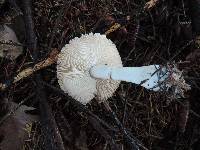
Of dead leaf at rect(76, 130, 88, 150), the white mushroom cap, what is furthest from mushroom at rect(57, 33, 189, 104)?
dead leaf at rect(76, 130, 88, 150)

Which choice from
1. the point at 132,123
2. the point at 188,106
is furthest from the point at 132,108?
the point at 188,106

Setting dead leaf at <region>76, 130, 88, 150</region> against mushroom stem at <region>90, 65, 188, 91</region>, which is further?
dead leaf at <region>76, 130, 88, 150</region>

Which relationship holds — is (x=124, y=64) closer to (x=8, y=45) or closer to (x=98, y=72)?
(x=98, y=72)

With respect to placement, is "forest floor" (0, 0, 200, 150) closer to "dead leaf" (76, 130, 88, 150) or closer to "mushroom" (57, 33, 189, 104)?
"dead leaf" (76, 130, 88, 150)

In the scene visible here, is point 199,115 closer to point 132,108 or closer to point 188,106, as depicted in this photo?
point 188,106

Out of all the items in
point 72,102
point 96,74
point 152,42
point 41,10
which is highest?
point 41,10

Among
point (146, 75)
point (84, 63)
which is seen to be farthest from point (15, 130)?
point (146, 75)

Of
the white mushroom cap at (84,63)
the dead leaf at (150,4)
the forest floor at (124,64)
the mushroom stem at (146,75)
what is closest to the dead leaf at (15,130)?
the forest floor at (124,64)
